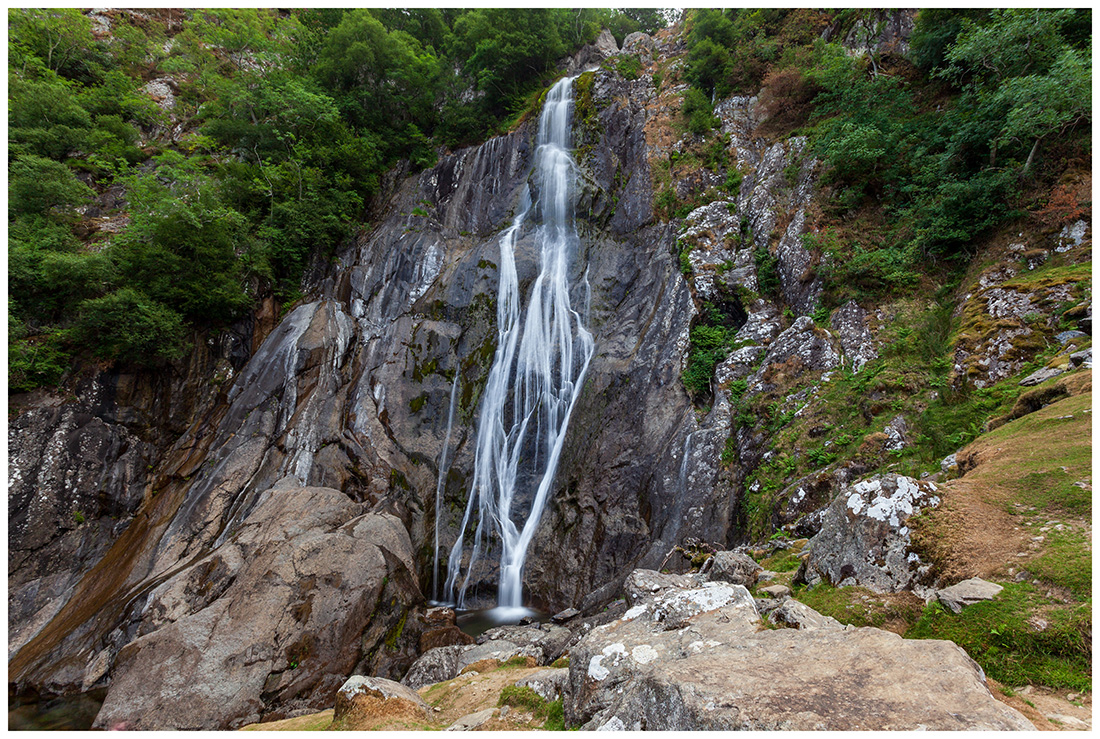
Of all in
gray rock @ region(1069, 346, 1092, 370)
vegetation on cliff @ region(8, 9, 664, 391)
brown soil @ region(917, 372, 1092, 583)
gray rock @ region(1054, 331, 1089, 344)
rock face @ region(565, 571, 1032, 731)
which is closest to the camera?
rock face @ region(565, 571, 1032, 731)

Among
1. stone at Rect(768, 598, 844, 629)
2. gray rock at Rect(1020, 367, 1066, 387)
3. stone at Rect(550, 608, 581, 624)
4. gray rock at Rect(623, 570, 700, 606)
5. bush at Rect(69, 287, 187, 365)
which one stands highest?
bush at Rect(69, 287, 187, 365)

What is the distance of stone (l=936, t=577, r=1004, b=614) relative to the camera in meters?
3.05

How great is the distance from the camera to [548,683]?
4426mm

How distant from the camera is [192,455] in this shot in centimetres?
1318

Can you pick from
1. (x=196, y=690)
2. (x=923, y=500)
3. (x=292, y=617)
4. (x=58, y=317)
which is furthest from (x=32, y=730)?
(x=923, y=500)

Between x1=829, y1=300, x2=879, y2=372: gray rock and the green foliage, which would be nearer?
x1=829, y1=300, x2=879, y2=372: gray rock

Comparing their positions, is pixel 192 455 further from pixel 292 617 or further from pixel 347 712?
pixel 347 712

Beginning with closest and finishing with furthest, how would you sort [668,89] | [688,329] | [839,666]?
[839,666] < [688,329] < [668,89]

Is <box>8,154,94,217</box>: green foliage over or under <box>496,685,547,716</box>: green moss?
over

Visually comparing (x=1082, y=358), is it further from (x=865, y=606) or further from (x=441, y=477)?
(x=441, y=477)

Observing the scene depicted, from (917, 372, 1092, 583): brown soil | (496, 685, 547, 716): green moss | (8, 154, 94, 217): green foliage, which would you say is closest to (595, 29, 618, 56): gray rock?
(8, 154, 94, 217): green foliage

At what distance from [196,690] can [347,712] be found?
185 inches

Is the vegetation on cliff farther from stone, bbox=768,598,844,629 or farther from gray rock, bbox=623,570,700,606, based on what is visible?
stone, bbox=768,598,844,629

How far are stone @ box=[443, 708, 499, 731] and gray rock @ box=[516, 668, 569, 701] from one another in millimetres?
423
